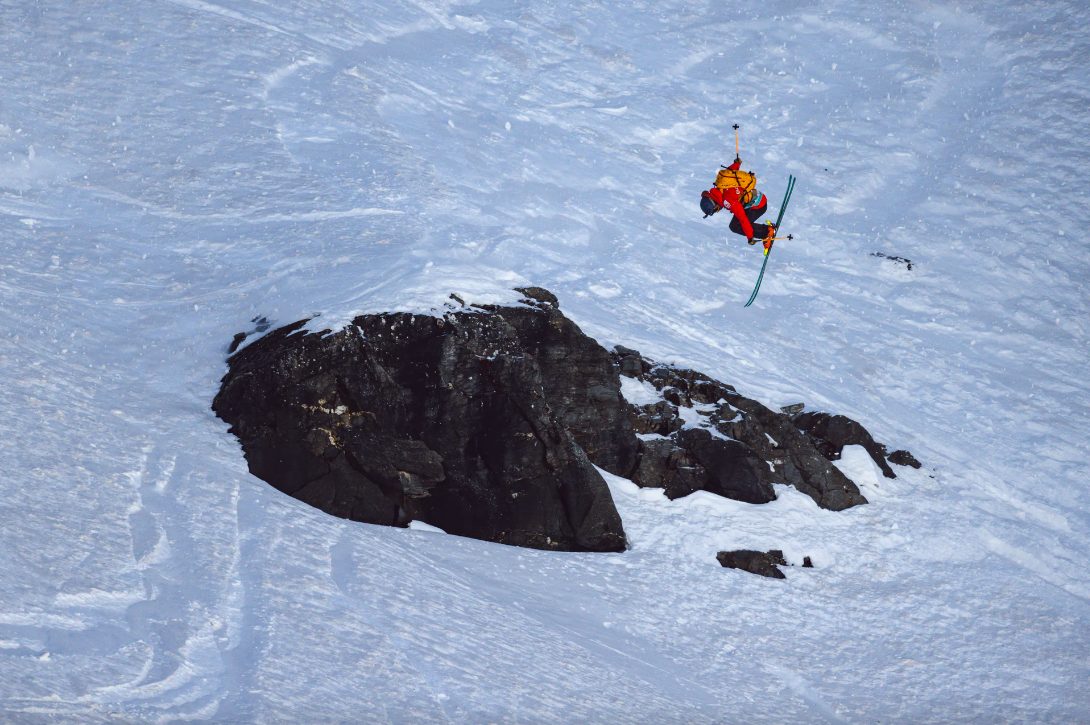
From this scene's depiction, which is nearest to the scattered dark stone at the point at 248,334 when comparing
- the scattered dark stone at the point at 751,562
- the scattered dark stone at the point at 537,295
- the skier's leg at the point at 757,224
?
the scattered dark stone at the point at 537,295

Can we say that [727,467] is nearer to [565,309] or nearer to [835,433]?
[835,433]

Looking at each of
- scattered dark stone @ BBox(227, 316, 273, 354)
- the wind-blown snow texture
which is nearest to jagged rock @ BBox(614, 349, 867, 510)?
the wind-blown snow texture

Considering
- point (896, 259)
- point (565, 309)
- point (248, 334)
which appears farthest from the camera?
point (896, 259)

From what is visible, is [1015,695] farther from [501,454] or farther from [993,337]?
[993,337]

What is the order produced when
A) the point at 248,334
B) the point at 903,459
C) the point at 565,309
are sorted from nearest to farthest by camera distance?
1. the point at 248,334
2. the point at 903,459
3. the point at 565,309

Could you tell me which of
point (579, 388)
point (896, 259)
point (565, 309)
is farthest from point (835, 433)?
point (896, 259)

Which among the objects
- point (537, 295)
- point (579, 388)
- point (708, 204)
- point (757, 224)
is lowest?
point (579, 388)

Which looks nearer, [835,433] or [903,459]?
[835,433]
